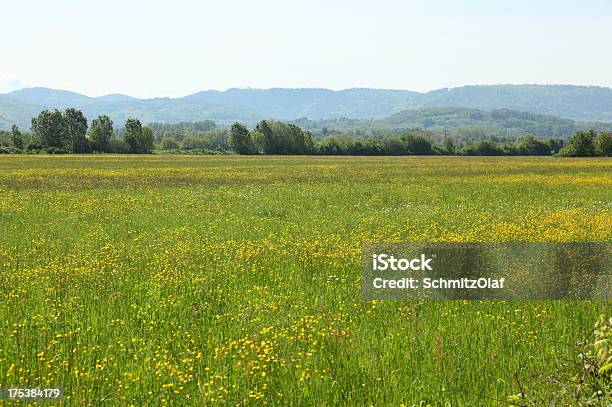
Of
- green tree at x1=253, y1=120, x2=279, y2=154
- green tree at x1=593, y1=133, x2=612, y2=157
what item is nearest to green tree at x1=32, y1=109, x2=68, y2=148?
green tree at x1=253, y1=120, x2=279, y2=154

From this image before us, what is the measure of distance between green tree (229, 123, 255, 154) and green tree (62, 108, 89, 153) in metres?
37.1

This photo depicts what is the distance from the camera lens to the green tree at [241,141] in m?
147

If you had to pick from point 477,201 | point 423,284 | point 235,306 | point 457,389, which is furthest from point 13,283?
point 477,201

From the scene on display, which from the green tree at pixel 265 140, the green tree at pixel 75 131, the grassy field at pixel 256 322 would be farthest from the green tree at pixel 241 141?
the grassy field at pixel 256 322

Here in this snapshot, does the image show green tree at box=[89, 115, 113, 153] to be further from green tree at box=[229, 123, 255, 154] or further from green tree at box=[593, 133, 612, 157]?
green tree at box=[593, 133, 612, 157]

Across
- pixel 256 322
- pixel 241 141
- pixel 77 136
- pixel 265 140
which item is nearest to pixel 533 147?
pixel 265 140

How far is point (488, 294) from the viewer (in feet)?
35.4

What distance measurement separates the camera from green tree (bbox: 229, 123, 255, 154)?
14688cm

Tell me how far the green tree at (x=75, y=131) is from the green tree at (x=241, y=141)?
1462 inches

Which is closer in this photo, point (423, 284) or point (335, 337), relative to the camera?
point (335, 337)

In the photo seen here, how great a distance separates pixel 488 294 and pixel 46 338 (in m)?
7.96

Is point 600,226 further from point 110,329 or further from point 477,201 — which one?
point 110,329

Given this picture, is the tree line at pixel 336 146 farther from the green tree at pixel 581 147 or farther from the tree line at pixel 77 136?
the tree line at pixel 77 136

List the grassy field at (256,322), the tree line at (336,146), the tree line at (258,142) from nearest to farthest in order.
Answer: the grassy field at (256,322)
the tree line at (258,142)
the tree line at (336,146)
